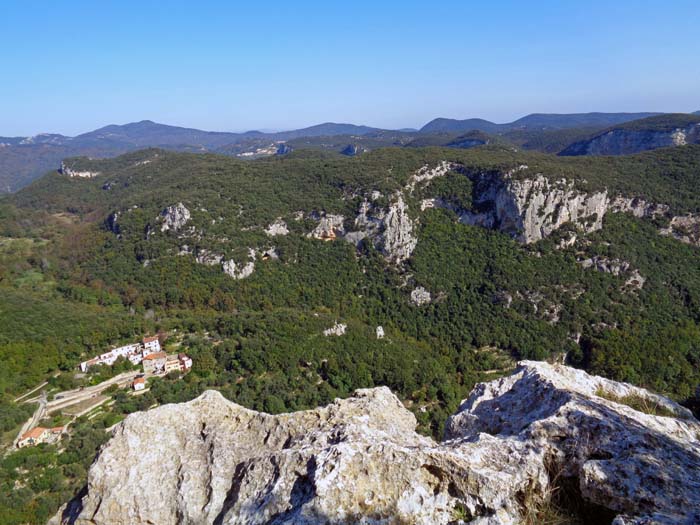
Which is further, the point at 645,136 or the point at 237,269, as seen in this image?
the point at 645,136

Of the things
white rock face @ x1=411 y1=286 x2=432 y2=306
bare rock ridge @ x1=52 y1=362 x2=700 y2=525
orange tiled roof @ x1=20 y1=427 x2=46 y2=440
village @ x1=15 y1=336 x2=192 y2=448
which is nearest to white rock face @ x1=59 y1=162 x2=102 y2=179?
village @ x1=15 y1=336 x2=192 y2=448

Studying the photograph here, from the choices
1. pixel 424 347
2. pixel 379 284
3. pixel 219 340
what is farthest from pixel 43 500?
pixel 379 284

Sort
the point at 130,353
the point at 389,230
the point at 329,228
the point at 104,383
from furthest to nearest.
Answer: the point at 329,228
the point at 389,230
the point at 130,353
the point at 104,383

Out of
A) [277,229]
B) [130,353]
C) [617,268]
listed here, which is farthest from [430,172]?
[130,353]

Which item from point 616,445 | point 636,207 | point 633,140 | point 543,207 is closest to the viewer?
point 616,445

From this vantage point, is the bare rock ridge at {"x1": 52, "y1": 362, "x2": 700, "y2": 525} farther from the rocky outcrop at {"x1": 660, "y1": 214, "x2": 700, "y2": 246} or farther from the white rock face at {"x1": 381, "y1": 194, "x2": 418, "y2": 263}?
the rocky outcrop at {"x1": 660, "y1": 214, "x2": 700, "y2": 246}

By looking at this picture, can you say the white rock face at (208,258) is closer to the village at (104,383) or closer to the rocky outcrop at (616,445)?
the village at (104,383)

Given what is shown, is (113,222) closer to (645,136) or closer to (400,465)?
(400,465)

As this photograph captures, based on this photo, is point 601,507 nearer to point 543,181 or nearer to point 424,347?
point 424,347
